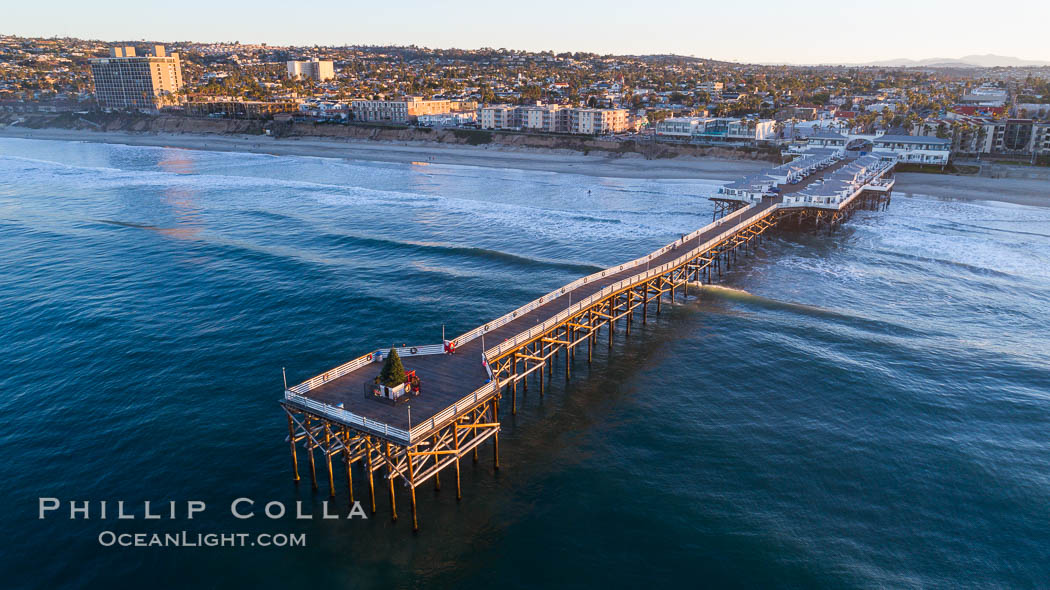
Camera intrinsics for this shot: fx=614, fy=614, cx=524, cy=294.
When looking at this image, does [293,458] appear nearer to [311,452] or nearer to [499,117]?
[311,452]

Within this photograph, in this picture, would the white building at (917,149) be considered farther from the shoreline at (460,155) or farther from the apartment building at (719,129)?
the apartment building at (719,129)

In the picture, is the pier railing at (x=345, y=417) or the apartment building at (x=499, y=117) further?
the apartment building at (x=499, y=117)

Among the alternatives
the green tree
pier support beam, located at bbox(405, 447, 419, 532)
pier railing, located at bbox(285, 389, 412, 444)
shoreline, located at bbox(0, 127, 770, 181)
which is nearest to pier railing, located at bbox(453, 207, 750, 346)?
the green tree

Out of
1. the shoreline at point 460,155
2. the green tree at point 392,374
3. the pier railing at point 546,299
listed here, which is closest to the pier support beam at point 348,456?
the green tree at point 392,374

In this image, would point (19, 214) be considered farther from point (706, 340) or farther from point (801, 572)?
point (801, 572)

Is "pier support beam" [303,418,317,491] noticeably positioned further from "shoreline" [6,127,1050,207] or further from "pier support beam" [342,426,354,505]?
"shoreline" [6,127,1050,207]
